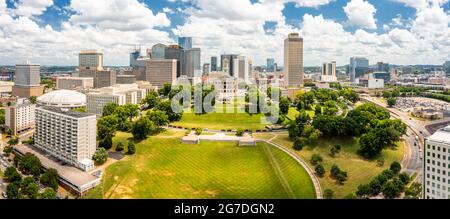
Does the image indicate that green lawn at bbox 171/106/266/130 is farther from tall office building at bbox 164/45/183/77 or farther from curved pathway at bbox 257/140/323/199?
tall office building at bbox 164/45/183/77

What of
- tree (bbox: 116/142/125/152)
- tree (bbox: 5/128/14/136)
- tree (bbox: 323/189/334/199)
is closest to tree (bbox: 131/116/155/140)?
tree (bbox: 116/142/125/152)

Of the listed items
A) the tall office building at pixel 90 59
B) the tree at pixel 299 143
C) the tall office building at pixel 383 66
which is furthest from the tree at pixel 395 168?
the tall office building at pixel 383 66

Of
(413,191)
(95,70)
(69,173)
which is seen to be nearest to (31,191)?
(69,173)

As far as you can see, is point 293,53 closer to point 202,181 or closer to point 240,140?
point 240,140

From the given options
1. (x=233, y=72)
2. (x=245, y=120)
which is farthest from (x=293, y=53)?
(x=245, y=120)

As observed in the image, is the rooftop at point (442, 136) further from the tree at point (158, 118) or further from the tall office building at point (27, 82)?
the tall office building at point (27, 82)

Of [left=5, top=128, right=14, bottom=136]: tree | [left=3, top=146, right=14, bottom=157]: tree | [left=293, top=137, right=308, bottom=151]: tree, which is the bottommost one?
[left=3, top=146, right=14, bottom=157]: tree
